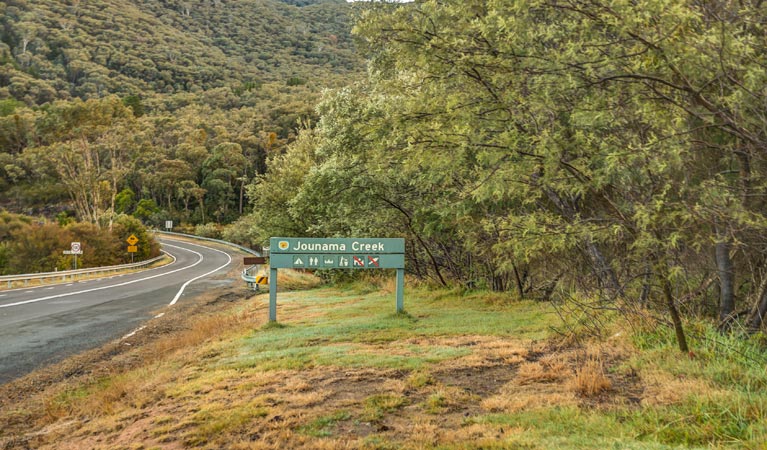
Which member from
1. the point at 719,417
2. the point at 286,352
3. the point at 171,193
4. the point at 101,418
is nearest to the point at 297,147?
the point at 286,352

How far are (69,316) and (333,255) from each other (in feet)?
28.1

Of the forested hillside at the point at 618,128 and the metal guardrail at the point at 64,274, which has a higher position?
the forested hillside at the point at 618,128

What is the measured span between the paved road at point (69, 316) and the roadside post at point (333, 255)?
4.21m

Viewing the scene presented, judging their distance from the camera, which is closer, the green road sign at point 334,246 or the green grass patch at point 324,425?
the green grass patch at point 324,425

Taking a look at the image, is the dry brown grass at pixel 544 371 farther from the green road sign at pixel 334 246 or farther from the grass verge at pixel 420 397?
the green road sign at pixel 334 246

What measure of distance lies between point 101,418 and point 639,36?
7.01 m

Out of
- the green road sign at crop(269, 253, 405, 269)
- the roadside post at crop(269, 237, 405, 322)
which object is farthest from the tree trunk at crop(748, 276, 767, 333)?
the green road sign at crop(269, 253, 405, 269)

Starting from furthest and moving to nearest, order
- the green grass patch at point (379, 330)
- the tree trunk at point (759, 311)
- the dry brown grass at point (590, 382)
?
the green grass patch at point (379, 330), the tree trunk at point (759, 311), the dry brown grass at point (590, 382)

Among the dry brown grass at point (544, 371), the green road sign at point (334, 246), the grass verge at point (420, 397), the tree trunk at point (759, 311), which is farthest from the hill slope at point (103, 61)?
the tree trunk at point (759, 311)

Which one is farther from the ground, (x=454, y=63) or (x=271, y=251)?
(x=454, y=63)

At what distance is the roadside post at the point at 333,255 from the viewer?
→ 11734mm

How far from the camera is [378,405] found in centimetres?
546

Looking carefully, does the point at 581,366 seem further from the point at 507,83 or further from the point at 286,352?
the point at 286,352

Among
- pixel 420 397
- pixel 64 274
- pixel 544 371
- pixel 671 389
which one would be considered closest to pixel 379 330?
pixel 544 371
